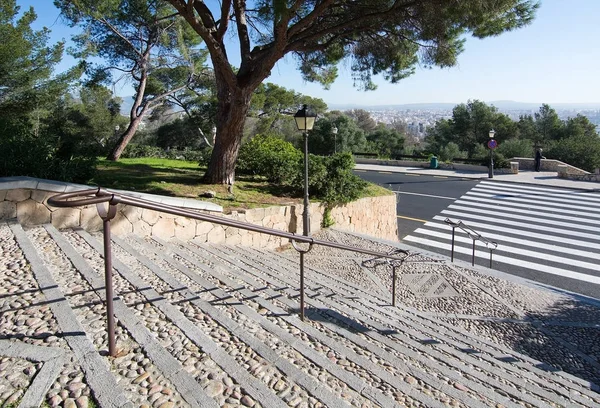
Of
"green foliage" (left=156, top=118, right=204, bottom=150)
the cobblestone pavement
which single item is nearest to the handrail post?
the cobblestone pavement

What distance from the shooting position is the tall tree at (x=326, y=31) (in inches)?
274

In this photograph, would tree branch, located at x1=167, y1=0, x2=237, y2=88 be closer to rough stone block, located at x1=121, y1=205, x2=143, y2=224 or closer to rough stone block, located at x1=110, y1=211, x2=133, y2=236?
rough stone block, located at x1=121, y1=205, x2=143, y2=224

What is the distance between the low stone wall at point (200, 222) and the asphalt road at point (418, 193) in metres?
1.71

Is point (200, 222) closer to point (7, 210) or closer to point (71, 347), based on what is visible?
point (7, 210)

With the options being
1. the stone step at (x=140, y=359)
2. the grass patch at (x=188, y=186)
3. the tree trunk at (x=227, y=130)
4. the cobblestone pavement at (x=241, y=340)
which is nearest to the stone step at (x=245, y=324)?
the cobblestone pavement at (x=241, y=340)

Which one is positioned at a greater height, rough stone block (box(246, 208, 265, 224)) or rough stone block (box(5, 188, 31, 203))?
rough stone block (box(5, 188, 31, 203))

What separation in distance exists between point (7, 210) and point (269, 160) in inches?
227

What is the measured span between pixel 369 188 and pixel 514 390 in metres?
8.21

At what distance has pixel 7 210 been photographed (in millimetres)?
4160

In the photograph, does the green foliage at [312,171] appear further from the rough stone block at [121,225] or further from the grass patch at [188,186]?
the rough stone block at [121,225]

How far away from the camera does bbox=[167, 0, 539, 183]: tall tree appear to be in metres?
6.96

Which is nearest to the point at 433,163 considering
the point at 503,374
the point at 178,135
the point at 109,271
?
the point at 178,135

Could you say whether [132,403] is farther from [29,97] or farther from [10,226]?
[29,97]

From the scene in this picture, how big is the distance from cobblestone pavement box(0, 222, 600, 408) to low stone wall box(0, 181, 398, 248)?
9.6 inches
